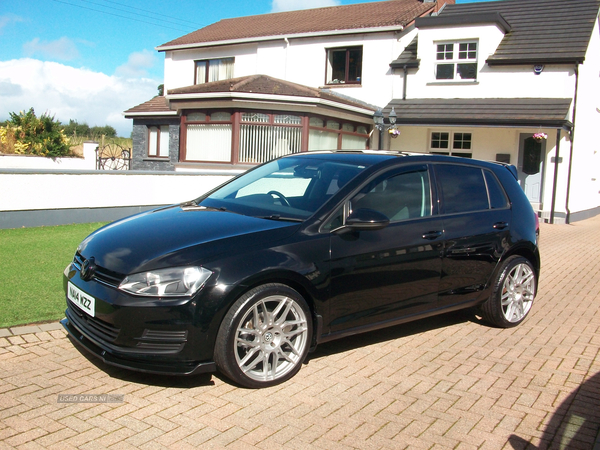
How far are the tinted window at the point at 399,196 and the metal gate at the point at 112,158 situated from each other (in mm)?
25032

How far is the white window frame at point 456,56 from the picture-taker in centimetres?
1956

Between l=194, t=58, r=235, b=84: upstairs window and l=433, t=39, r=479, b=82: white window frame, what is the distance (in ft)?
29.7

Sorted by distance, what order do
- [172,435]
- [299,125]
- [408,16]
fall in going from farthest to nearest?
[408,16] → [299,125] → [172,435]

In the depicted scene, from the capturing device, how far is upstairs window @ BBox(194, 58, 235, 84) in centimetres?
2483

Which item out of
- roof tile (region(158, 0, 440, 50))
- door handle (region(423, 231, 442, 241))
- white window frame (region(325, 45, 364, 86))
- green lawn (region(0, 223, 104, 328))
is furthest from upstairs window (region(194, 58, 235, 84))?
door handle (region(423, 231, 442, 241))

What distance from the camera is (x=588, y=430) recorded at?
3.76 m

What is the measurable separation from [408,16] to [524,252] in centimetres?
1732

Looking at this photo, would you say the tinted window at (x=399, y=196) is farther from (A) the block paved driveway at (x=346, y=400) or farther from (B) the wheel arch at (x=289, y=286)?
(A) the block paved driveway at (x=346, y=400)

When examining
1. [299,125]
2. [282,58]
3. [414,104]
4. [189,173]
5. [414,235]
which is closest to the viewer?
[414,235]

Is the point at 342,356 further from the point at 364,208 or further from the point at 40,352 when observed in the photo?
the point at 40,352

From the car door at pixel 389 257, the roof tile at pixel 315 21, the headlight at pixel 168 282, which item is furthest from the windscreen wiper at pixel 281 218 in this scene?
the roof tile at pixel 315 21

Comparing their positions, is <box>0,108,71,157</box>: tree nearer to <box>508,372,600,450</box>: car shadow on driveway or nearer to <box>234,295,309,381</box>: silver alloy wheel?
<box>234,295,309,381</box>: silver alloy wheel

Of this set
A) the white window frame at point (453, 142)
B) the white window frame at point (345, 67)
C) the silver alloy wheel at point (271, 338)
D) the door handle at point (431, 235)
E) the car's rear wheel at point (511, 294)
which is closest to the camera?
the silver alloy wheel at point (271, 338)

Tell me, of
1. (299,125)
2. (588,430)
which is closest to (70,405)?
(588,430)
